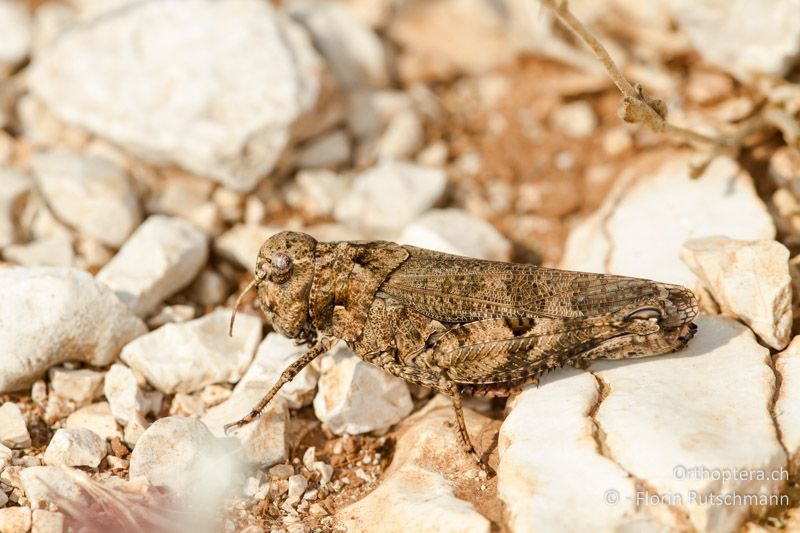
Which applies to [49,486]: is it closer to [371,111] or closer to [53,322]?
[53,322]

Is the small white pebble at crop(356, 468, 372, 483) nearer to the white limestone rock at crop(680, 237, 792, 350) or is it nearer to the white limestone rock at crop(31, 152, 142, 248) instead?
the white limestone rock at crop(680, 237, 792, 350)

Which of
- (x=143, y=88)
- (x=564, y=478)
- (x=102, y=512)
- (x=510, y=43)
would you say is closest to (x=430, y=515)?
(x=564, y=478)

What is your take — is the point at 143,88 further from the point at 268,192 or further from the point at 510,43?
the point at 510,43

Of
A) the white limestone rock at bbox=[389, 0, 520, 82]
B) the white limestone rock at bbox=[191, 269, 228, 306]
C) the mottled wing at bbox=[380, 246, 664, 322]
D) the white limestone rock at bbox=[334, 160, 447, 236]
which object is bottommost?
the white limestone rock at bbox=[191, 269, 228, 306]

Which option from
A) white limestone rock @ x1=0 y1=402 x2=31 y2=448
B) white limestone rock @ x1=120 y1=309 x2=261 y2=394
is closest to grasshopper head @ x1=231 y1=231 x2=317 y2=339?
white limestone rock @ x1=120 y1=309 x2=261 y2=394

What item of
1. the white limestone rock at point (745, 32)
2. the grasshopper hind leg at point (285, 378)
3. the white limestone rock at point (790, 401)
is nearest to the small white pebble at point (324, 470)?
the grasshopper hind leg at point (285, 378)

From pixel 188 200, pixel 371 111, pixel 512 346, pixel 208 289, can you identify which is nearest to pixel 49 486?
pixel 208 289

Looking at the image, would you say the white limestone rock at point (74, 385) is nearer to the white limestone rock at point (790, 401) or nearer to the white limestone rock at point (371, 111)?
the white limestone rock at point (371, 111)
